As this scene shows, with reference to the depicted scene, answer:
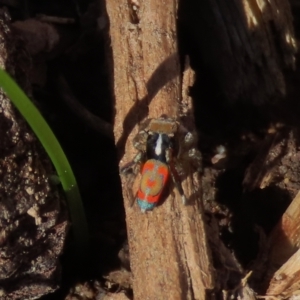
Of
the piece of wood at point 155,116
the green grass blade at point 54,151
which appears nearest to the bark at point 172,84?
the piece of wood at point 155,116

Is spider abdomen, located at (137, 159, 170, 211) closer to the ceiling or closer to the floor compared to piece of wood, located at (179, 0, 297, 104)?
closer to the floor

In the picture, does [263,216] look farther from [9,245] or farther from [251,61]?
[9,245]

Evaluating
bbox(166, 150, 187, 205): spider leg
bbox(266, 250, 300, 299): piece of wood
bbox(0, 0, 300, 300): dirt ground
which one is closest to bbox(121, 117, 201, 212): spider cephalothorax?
bbox(166, 150, 187, 205): spider leg

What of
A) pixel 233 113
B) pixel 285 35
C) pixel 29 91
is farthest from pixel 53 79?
pixel 285 35

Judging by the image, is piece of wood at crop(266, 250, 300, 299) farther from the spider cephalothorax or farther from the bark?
the spider cephalothorax

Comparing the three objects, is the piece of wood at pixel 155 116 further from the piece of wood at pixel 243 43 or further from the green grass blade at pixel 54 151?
the piece of wood at pixel 243 43

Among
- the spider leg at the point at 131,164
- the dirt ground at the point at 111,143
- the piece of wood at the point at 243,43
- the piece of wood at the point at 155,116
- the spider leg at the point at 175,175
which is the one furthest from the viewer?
the piece of wood at the point at 243,43
